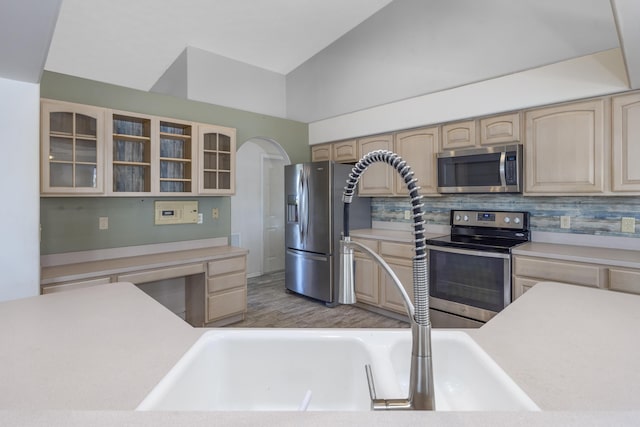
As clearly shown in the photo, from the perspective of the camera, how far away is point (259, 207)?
5.35m

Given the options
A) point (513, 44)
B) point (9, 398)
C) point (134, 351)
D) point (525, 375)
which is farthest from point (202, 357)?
point (513, 44)

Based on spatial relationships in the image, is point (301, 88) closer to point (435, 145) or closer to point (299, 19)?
point (299, 19)

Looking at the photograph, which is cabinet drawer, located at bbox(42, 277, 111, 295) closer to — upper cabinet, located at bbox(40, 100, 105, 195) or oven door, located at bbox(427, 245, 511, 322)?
upper cabinet, located at bbox(40, 100, 105, 195)

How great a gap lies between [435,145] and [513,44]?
1.06 meters

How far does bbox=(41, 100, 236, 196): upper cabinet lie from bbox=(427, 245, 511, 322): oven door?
224cm

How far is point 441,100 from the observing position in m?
3.25

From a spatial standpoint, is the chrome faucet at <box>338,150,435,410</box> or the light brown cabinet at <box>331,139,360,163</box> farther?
the light brown cabinet at <box>331,139,360,163</box>

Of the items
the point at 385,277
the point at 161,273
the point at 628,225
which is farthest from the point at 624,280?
the point at 161,273

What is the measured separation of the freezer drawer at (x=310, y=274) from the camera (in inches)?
148

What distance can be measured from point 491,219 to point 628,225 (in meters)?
0.96

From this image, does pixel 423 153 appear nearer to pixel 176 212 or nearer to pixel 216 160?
pixel 216 160

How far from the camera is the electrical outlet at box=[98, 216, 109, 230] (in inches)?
113

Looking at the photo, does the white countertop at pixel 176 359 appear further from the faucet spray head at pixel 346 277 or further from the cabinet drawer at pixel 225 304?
the cabinet drawer at pixel 225 304

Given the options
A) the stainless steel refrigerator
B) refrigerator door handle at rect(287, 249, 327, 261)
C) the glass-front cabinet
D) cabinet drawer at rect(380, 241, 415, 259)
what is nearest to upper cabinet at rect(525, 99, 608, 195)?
cabinet drawer at rect(380, 241, 415, 259)
